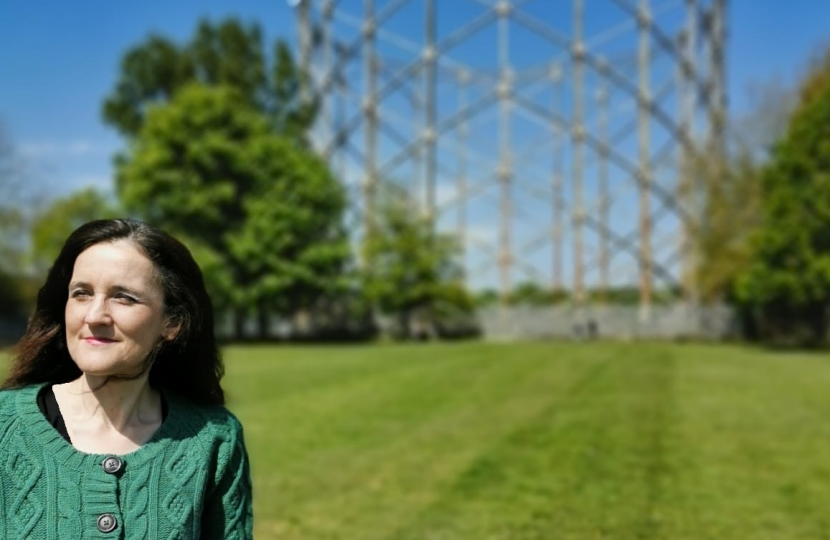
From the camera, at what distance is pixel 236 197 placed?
3475 centimetres

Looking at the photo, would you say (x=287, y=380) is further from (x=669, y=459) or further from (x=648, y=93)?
(x=648, y=93)

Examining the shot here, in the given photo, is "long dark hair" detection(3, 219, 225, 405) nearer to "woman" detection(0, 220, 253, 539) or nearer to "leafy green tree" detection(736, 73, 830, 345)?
"woman" detection(0, 220, 253, 539)

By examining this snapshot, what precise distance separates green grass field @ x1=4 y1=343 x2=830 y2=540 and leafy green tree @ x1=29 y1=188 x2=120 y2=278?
23.3 metres

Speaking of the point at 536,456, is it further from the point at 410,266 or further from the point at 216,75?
the point at 216,75

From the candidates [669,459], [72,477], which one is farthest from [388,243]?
[72,477]

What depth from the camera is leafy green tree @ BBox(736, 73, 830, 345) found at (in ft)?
85.0

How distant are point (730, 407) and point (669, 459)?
4.07 meters

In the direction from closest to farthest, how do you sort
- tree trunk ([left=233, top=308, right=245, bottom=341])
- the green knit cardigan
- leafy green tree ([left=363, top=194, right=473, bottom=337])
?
the green knit cardigan → tree trunk ([left=233, top=308, right=245, bottom=341]) → leafy green tree ([left=363, top=194, right=473, bottom=337])

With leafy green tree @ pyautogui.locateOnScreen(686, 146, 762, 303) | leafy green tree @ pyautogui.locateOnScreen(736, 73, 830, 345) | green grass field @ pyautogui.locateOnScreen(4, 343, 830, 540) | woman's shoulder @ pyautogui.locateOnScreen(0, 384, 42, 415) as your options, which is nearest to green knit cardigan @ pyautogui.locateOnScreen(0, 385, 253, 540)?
woman's shoulder @ pyautogui.locateOnScreen(0, 384, 42, 415)

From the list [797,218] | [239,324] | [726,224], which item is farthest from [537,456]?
[239,324]

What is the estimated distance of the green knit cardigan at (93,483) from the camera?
1.80 meters

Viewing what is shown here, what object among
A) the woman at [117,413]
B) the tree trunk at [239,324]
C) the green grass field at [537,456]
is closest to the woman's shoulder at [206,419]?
the woman at [117,413]

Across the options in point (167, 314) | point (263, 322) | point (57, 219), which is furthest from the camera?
point (57, 219)

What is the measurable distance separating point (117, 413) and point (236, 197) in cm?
3339
